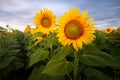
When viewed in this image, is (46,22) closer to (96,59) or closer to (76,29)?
(76,29)

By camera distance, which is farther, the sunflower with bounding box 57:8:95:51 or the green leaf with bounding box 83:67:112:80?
the green leaf with bounding box 83:67:112:80

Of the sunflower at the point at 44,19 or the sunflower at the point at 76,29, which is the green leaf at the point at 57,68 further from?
the sunflower at the point at 44,19

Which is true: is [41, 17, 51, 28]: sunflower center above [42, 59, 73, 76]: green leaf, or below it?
above

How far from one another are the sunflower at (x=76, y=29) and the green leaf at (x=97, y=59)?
0.43 feet

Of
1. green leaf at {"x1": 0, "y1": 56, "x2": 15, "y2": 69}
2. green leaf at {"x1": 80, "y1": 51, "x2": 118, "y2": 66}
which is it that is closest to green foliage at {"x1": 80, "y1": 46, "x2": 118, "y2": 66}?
green leaf at {"x1": 80, "y1": 51, "x2": 118, "y2": 66}

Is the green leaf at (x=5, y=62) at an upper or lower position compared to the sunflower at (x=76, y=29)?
lower

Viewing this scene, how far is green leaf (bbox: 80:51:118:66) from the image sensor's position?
2.19 metres

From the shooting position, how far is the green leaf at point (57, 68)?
233cm

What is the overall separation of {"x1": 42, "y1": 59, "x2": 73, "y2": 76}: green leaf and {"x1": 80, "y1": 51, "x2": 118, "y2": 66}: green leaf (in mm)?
192

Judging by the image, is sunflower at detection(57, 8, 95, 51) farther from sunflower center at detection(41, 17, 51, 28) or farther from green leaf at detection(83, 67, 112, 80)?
sunflower center at detection(41, 17, 51, 28)

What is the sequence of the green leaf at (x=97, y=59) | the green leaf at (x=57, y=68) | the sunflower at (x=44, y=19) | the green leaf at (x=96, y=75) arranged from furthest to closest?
the sunflower at (x=44, y=19) < the green leaf at (x=96, y=75) < the green leaf at (x=57, y=68) < the green leaf at (x=97, y=59)

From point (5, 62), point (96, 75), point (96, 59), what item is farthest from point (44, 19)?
point (96, 59)

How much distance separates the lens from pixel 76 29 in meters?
2.42

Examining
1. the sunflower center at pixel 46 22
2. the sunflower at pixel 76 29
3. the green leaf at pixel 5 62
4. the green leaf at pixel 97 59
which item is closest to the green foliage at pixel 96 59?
the green leaf at pixel 97 59
